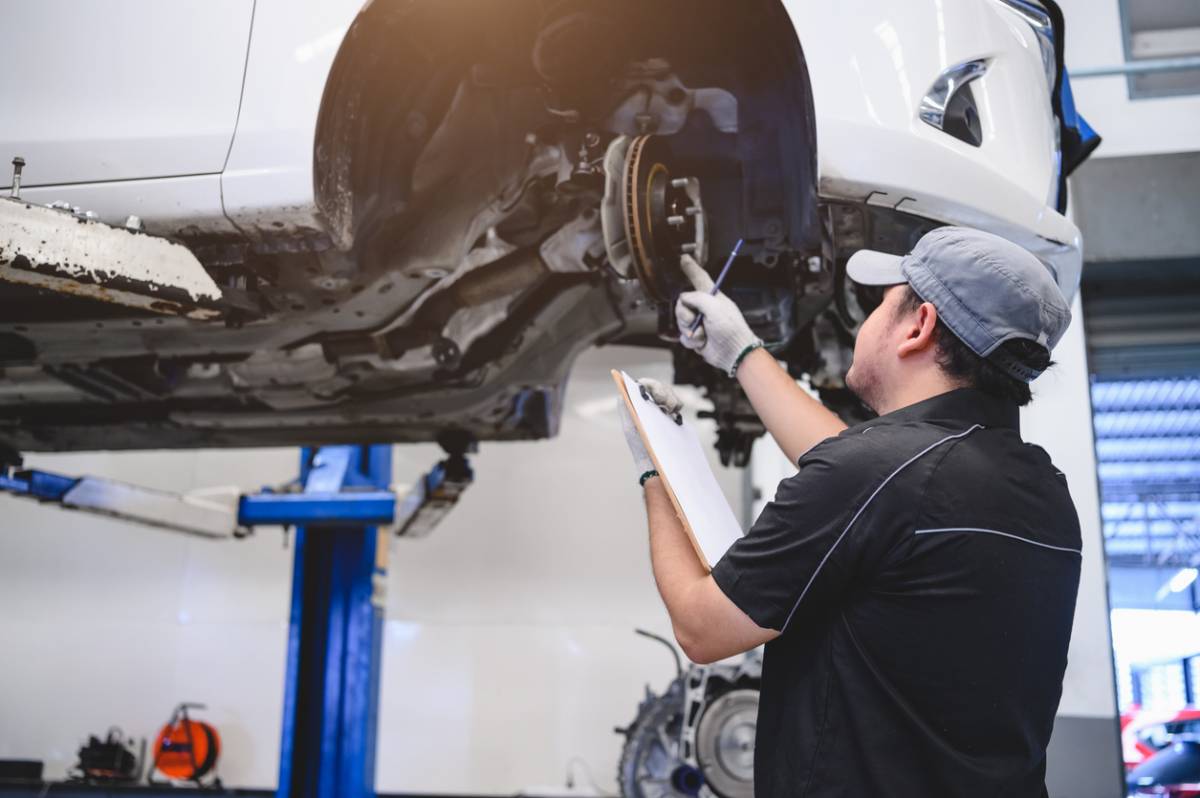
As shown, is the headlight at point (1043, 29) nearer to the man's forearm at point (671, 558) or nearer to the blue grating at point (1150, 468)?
the man's forearm at point (671, 558)

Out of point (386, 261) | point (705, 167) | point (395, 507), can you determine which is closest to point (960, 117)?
point (705, 167)

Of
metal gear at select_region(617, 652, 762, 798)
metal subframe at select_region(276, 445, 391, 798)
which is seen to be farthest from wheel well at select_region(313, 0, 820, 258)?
metal subframe at select_region(276, 445, 391, 798)

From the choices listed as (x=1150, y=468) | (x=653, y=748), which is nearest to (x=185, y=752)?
(x=653, y=748)

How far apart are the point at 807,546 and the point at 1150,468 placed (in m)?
5.99

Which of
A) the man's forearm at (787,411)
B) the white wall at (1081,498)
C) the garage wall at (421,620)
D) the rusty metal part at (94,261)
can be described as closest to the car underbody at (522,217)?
the rusty metal part at (94,261)

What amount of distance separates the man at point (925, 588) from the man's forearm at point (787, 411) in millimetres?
375

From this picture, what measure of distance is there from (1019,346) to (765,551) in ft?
1.40

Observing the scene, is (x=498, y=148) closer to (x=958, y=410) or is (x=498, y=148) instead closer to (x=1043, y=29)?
(x=1043, y=29)

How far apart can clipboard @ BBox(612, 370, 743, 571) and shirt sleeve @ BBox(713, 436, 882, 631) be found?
0.11m

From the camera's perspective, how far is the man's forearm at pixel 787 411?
1626mm

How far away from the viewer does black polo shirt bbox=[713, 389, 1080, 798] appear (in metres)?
1.10

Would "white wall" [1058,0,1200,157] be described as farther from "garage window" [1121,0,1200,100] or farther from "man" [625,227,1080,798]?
"man" [625,227,1080,798]

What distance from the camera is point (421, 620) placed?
6492 mm

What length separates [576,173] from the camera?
6.63 feet
